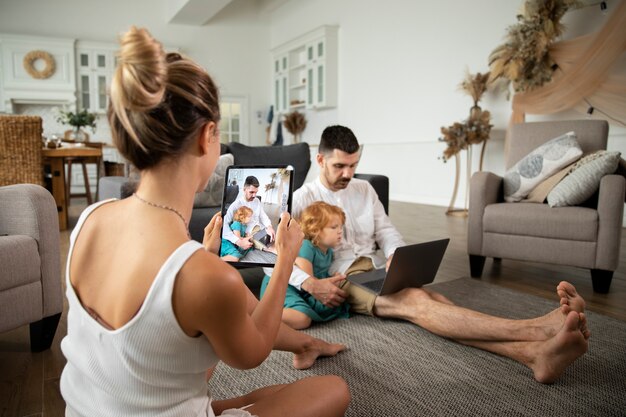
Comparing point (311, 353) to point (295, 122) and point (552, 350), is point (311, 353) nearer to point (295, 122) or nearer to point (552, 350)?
point (552, 350)

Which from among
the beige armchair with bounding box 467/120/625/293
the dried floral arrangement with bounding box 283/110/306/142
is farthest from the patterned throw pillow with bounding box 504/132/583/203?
the dried floral arrangement with bounding box 283/110/306/142

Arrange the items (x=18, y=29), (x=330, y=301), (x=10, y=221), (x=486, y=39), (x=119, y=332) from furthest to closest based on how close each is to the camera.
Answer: (x=18, y=29) → (x=486, y=39) → (x=330, y=301) → (x=10, y=221) → (x=119, y=332)

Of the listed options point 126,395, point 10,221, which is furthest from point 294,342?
point 10,221

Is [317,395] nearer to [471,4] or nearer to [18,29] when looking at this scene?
[471,4]

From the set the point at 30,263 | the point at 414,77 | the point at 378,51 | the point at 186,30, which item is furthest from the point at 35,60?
the point at 30,263

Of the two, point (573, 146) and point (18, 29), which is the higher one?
point (18, 29)

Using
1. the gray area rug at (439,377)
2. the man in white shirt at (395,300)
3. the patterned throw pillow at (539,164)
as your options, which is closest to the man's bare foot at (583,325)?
the man in white shirt at (395,300)

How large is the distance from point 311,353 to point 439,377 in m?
0.43

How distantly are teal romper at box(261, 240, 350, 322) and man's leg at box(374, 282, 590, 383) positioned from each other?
188 millimetres

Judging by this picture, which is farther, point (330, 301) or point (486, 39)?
point (486, 39)

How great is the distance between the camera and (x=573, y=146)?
2.81 metres

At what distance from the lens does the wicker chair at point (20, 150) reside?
373 cm

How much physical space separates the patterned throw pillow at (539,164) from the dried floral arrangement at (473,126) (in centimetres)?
198

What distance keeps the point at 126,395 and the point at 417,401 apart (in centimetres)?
94
